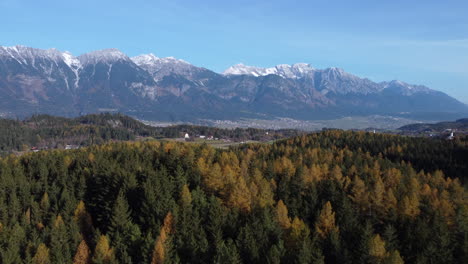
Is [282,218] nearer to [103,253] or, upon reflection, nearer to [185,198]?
[185,198]

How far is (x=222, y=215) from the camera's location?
56688mm

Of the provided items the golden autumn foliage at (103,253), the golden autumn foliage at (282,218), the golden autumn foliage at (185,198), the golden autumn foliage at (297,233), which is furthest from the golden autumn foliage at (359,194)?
the golden autumn foliage at (103,253)

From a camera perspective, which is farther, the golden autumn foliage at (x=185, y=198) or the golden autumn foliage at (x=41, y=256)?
the golden autumn foliage at (x=185, y=198)

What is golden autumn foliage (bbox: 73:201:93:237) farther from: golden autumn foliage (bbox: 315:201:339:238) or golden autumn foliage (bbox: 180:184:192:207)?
golden autumn foliage (bbox: 315:201:339:238)

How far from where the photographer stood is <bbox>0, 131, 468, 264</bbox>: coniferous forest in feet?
155

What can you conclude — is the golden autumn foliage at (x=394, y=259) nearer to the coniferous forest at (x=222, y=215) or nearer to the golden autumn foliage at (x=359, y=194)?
the coniferous forest at (x=222, y=215)

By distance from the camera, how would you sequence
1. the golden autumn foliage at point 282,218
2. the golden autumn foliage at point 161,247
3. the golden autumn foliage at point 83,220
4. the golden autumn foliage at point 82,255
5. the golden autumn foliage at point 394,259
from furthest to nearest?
the golden autumn foliage at point 83,220 < the golden autumn foliage at point 282,218 < the golden autumn foliage at point 82,255 < the golden autumn foliage at point 161,247 < the golden autumn foliage at point 394,259

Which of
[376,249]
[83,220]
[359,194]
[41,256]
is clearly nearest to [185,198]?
[83,220]

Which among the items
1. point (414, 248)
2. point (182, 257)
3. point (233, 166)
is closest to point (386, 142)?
point (233, 166)

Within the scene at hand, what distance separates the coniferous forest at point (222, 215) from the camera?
4716 cm

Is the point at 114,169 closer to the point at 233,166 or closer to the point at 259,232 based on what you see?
the point at 233,166

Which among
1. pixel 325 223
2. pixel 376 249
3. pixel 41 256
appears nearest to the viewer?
pixel 376 249

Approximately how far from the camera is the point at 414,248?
49031 millimetres

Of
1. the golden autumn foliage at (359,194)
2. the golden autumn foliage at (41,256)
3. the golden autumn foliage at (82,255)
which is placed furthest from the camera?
the golden autumn foliage at (359,194)
